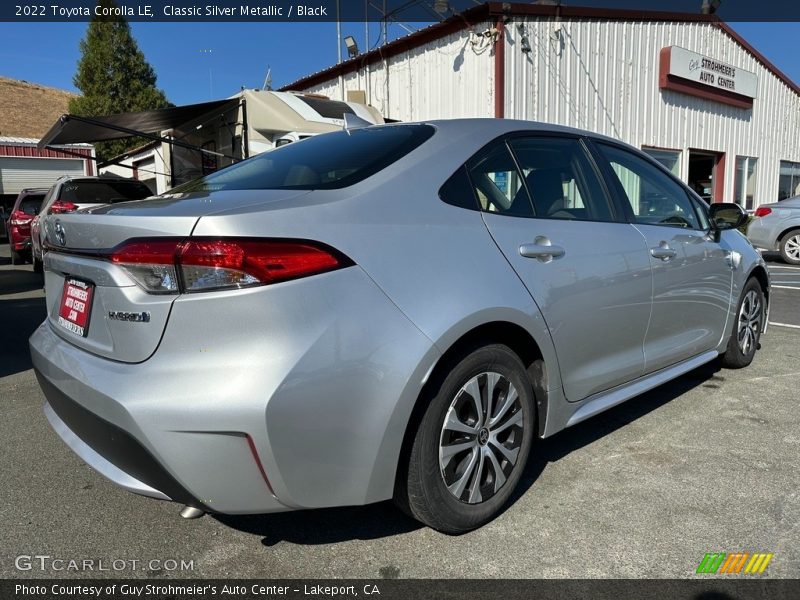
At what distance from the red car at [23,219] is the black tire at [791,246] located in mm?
14434

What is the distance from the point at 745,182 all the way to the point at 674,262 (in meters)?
16.7

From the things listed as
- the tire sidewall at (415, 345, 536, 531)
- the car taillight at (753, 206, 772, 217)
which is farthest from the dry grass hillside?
the tire sidewall at (415, 345, 536, 531)

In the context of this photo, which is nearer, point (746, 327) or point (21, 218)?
point (746, 327)

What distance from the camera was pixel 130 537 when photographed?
2.30 metres

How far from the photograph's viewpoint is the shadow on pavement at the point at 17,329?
15.8 feet

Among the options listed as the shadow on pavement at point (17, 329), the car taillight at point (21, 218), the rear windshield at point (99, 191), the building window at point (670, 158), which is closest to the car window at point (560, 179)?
the shadow on pavement at point (17, 329)

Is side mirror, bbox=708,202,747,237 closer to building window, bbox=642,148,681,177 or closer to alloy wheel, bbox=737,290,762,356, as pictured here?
alloy wheel, bbox=737,290,762,356

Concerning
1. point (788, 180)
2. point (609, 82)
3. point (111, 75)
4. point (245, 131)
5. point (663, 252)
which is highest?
point (111, 75)

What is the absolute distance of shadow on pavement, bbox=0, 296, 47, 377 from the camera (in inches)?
190

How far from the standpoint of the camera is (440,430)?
2090 millimetres

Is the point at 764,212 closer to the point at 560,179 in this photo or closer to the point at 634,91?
the point at 634,91

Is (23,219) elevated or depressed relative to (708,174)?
depressed

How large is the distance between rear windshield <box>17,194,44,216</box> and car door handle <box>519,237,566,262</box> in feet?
42.2

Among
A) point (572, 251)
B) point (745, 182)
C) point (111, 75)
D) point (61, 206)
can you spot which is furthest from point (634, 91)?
point (111, 75)
